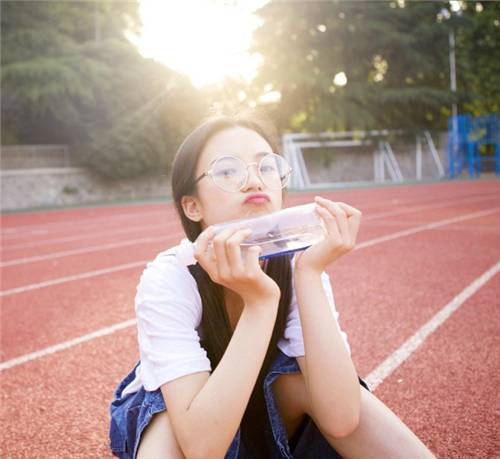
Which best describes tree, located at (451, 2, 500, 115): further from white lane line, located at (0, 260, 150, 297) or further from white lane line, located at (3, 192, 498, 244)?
white lane line, located at (0, 260, 150, 297)

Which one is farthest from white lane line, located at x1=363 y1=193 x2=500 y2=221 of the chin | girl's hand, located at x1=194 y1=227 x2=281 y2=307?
girl's hand, located at x1=194 y1=227 x2=281 y2=307

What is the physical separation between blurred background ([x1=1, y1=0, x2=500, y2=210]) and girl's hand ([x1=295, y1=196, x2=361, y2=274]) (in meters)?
19.8

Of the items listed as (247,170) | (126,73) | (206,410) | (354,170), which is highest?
(126,73)

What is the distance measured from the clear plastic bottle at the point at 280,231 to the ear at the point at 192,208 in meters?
0.11

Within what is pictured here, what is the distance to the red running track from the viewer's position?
229 centimetres

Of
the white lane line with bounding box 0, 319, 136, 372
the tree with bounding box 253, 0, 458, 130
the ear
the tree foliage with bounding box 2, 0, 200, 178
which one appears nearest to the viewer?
the ear

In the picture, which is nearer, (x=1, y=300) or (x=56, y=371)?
(x=56, y=371)

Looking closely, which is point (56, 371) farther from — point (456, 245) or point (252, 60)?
point (252, 60)

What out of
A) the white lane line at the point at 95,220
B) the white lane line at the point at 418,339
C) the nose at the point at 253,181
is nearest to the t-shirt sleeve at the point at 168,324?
the nose at the point at 253,181

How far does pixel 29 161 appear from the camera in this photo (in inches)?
818

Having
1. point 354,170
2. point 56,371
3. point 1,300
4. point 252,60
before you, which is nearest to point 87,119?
point 252,60

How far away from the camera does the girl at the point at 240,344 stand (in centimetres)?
135

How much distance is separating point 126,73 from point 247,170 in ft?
76.6

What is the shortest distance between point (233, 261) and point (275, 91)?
2542 centimetres
